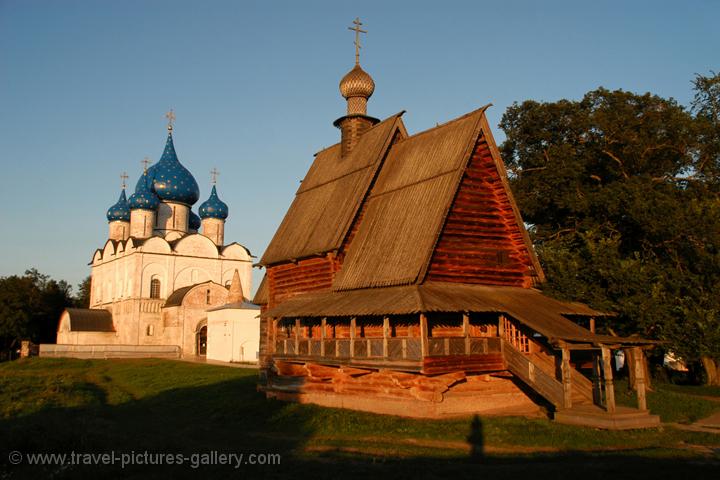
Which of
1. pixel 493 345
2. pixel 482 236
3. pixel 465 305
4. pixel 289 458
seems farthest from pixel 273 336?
pixel 289 458

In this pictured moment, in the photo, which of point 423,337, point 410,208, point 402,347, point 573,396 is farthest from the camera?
point 410,208

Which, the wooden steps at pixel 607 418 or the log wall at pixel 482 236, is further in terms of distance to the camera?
the log wall at pixel 482 236

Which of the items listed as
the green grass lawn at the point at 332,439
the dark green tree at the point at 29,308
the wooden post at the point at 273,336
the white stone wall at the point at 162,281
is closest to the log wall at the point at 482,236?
the green grass lawn at the point at 332,439

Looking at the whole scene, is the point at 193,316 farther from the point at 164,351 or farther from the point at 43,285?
the point at 43,285

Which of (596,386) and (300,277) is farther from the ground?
(300,277)

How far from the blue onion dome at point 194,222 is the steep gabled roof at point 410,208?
45.1 metres

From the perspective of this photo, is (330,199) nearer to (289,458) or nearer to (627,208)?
(627,208)

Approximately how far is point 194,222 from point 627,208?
4930 cm

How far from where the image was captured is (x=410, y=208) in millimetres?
19797

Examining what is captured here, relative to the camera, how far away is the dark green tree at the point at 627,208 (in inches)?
803

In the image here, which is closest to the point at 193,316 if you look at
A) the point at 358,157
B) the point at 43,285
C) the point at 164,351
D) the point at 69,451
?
the point at 164,351

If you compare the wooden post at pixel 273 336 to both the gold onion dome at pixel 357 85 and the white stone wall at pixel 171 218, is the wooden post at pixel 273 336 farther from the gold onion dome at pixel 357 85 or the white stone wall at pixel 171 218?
the white stone wall at pixel 171 218

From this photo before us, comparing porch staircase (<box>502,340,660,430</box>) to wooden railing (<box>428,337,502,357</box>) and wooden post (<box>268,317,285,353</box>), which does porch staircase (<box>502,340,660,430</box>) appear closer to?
wooden railing (<box>428,337,502,357</box>)

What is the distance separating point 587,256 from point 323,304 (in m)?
9.02
